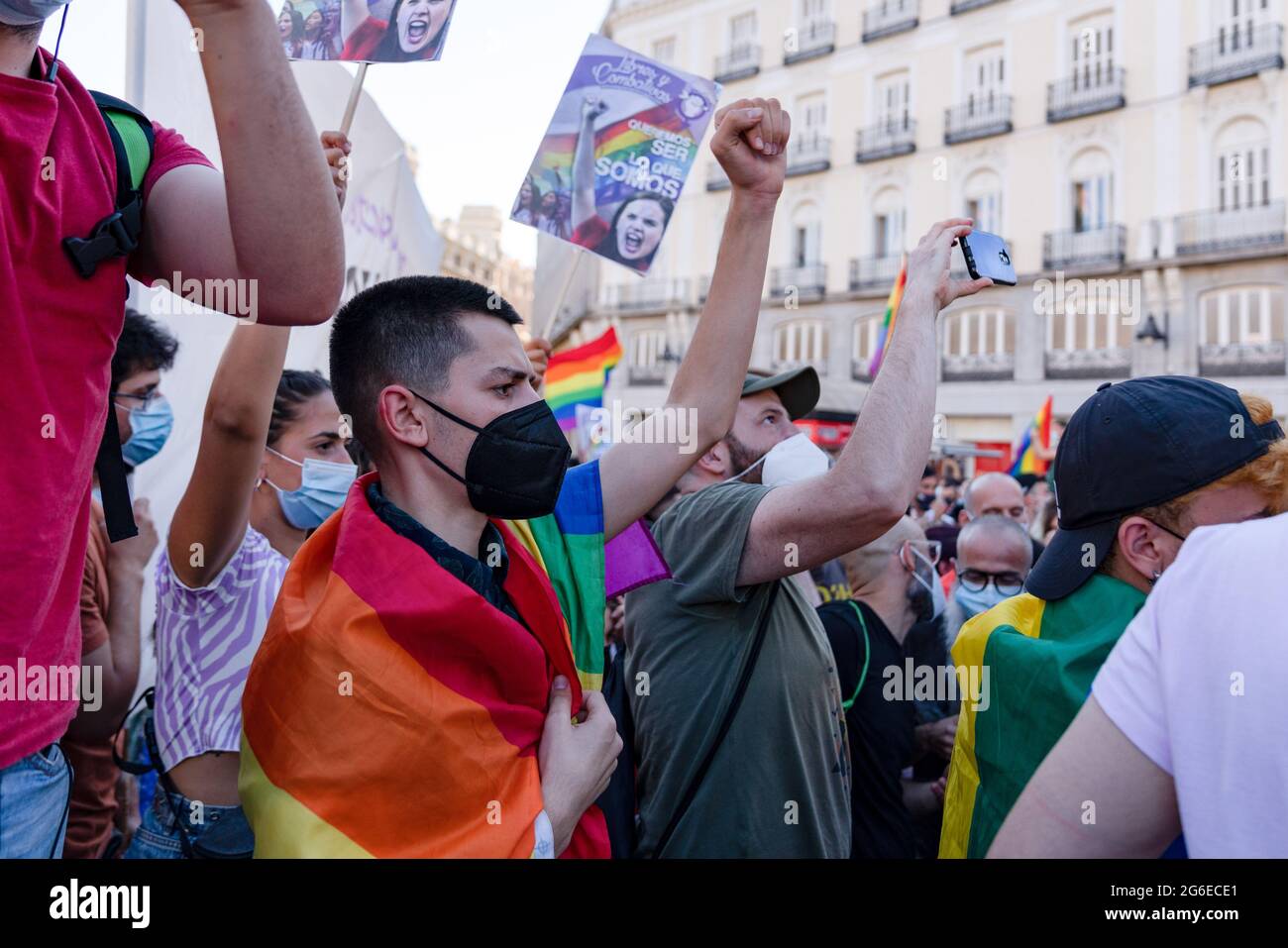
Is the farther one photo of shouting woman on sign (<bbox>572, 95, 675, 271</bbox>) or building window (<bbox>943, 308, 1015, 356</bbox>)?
building window (<bbox>943, 308, 1015, 356</bbox>)

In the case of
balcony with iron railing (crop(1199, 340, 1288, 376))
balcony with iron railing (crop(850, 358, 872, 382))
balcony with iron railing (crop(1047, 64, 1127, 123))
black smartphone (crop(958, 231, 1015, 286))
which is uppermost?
balcony with iron railing (crop(1047, 64, 1127, 123))

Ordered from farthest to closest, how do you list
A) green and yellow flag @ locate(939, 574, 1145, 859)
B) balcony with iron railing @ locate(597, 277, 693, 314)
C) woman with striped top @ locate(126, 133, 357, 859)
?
balcony with iron railing @ locate(597, 277, 693, 314) < woman with striped top @ locate(126, 133, 357, 859) < green and yellow flag @ locate(939, 574, 1145, 859)

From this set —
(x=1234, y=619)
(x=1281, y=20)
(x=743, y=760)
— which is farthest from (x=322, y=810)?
(x=1281, y=20)

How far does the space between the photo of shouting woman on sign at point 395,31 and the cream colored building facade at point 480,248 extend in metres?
54.5

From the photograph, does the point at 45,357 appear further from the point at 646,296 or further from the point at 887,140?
the point at 646,296

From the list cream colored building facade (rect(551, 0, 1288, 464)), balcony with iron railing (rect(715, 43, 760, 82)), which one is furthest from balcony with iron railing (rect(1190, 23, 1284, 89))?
balcony with iron railing (rect(715, 43, 760, 82))

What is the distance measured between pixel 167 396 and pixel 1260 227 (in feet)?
77.2

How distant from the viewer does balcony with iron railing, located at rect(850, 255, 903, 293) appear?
1034 inches

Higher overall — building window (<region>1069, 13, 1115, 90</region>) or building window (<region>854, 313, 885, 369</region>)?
building window (<region>1069, 13, 1115, 90</region>)

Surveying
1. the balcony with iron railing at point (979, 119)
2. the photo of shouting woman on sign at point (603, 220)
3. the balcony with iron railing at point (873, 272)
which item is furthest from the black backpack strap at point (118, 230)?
the balcony with iron railing at point (979, 119)

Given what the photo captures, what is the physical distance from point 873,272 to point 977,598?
959 inches

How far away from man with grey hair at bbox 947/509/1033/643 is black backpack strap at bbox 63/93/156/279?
2.80 meters

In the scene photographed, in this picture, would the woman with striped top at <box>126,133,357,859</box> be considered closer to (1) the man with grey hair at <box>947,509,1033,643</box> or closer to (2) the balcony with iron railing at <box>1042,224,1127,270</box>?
(1) the man with grey hair at <box>947,509,1033,643</box>

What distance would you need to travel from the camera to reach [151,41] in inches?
131
